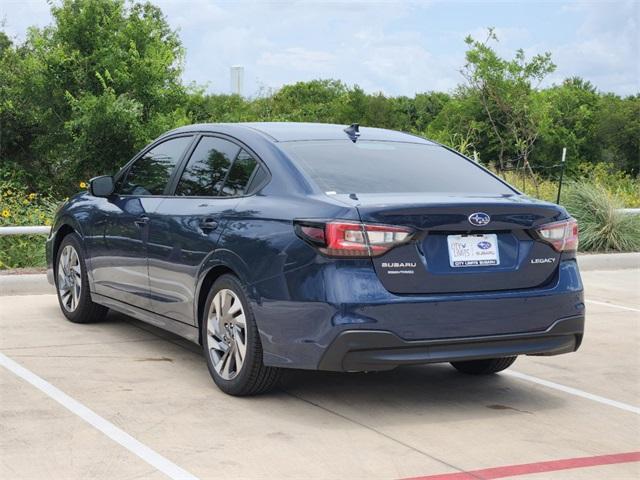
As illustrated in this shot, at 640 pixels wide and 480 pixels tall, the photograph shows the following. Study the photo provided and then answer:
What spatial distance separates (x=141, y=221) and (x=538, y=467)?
3.51 m

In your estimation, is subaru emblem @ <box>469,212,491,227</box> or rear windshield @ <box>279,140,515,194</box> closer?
subaru emblem @ <box>469,212,491,227</box>

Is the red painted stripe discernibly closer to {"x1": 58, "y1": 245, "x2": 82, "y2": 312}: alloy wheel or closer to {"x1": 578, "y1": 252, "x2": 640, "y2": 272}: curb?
{"x1": 58, "y1": 245, "x2": 82, "y2": 312}: alloy wheel

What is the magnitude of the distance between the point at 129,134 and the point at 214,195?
13233 millimetres

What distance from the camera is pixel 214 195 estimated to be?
660 centimetres

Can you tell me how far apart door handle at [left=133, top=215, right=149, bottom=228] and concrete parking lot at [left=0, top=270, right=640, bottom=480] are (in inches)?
37.3

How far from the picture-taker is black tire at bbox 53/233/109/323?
829cm

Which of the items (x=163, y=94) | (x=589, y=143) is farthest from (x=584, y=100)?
(x=163, y=94)

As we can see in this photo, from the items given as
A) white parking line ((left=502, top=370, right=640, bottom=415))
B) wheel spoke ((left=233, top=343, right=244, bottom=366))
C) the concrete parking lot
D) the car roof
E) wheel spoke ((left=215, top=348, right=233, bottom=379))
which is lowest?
white parking line ((left=502, top=370, right=640, bottom=415))

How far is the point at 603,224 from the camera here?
50.1 ft

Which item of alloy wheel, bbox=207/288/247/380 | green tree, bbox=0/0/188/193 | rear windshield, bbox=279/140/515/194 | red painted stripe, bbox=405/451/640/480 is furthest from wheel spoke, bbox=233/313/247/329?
green tree, bbox=0/0/188/193

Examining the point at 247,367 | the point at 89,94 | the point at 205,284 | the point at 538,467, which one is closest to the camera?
the point at 538,467

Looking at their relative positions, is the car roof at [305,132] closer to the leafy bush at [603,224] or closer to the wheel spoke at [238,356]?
the wheel spoke at [238,356]

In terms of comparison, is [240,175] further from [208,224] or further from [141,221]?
[141,221]

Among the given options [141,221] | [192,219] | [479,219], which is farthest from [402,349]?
[141,221]
